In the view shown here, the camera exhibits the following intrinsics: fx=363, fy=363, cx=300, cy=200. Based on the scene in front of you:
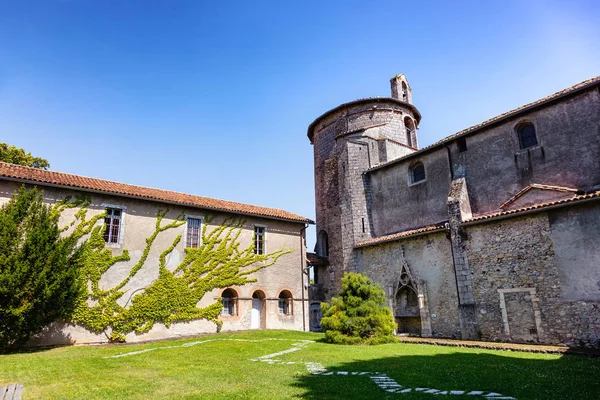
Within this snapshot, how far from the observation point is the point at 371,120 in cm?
2509

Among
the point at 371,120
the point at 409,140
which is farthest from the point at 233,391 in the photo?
the point at 409,140

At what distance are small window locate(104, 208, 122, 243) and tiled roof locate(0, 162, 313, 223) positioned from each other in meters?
1.01

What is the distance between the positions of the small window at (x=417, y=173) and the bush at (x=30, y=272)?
17.7 meters

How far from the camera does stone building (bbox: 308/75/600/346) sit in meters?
13.5

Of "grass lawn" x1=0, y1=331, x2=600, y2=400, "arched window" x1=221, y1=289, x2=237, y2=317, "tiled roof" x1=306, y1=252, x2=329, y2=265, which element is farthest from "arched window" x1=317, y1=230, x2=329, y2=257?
"grass lawn" x1=0, y1=331, x2=600, y2=400

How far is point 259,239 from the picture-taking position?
22.1 meters

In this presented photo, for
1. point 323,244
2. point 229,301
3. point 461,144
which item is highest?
point 461,144

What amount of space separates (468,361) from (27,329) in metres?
15.2

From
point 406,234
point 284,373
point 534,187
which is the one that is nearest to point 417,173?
point 406,234

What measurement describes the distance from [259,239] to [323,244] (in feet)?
17.4

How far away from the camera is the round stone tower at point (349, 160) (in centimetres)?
2316

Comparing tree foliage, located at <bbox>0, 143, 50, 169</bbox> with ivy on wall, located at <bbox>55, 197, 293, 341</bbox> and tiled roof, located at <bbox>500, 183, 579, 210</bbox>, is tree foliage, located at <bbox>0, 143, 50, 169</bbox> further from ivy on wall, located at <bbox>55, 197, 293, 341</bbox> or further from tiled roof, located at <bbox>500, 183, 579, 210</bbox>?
tiled roof, located at <bbox>500, 183, 579, 210</bbox>

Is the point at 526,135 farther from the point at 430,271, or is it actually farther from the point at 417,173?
the point at 430,271

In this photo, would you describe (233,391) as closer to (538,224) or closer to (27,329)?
(27,329)
